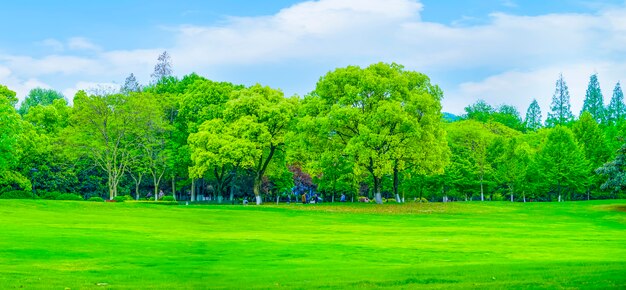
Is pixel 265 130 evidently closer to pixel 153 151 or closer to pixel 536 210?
pixel 153 151

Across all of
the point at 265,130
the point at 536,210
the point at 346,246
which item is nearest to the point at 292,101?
the point at 265,130

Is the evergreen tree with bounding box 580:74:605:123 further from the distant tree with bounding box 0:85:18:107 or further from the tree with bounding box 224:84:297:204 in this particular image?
the distant tree with bounding box 0:85:18:107

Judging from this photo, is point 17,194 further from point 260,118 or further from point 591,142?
point 591,142

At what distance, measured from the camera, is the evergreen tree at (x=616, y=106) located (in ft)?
548

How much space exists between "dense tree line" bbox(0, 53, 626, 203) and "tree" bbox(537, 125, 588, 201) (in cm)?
16

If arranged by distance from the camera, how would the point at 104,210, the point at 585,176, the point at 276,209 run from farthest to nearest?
1. the point at 585,176
2. the point at 276,209
3. the point at 104,210

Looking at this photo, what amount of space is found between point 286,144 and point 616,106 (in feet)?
419

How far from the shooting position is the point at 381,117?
65.4m

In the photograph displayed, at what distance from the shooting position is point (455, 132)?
99688 mm

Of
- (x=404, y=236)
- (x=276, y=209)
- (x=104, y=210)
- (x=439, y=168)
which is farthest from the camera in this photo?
(x=439, y=168)

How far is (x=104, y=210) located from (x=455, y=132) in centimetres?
6224

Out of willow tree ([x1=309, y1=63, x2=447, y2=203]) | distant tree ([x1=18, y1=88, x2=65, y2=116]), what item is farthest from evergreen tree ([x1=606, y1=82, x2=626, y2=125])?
distant tree ([x1=18, y1=88, x2=65, y2=116])

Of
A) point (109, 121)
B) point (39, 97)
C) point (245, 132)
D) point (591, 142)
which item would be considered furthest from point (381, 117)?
point (39, 97)

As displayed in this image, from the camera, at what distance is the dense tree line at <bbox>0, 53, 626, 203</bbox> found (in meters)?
67.4
